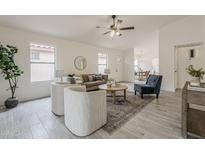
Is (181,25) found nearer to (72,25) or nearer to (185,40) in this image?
(185,40)

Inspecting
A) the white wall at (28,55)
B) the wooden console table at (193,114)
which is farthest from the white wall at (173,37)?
the wooden console table at (193,114)

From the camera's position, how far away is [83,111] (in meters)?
2.08

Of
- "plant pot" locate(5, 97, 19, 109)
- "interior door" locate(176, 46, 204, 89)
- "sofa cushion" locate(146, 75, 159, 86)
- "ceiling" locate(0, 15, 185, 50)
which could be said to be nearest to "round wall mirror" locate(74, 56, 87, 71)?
"ceiling" locate(0, 15, 185, 50)

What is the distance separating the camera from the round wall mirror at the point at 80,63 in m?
6.28

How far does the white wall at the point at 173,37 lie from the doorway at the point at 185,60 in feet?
1.22

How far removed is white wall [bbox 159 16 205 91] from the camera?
496cm

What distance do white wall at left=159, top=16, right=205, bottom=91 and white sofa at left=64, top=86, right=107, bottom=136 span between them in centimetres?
486

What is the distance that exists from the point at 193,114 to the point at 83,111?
1849 mm

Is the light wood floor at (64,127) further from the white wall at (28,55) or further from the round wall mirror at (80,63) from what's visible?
the round wall mirror at (80,63)

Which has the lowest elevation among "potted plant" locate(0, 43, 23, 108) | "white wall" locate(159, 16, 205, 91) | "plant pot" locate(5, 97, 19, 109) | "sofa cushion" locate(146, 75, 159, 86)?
"plant pot" locate(5, 97, 19, 109)

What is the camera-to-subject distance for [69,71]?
235 inches

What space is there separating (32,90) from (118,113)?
3.55 metres

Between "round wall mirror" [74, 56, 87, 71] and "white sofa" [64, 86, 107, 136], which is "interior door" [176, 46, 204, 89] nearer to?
"round wall mirror" [74, 56, 87, 71]

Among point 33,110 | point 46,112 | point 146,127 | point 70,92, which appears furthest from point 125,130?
point 33,110
